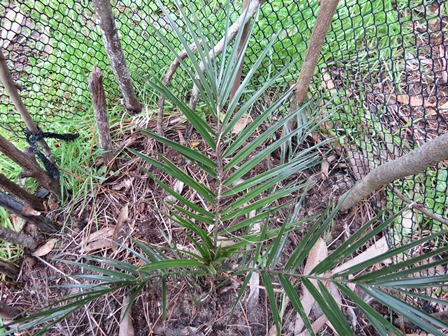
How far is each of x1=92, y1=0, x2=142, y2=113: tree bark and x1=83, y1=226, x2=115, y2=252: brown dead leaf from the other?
17.3 inches

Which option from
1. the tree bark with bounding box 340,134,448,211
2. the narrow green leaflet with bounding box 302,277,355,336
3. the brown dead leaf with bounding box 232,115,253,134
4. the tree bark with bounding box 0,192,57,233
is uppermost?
the tree bark with bounding box 340,134,448,211

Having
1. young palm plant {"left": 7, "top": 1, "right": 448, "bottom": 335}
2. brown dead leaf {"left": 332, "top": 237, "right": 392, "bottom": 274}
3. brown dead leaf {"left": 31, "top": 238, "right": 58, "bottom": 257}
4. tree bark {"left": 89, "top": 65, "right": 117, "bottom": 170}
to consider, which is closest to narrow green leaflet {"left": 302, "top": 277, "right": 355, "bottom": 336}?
young palm plant {"left": 7, "top": 1, "right": 448, "bottom": 335}

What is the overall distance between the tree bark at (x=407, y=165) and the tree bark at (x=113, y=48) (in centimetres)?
76

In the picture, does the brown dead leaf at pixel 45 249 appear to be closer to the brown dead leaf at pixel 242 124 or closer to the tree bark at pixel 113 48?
the tree bark at pixel 113 48

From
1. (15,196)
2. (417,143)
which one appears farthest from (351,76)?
(15,196)

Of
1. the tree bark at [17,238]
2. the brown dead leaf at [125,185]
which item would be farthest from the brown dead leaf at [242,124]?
the tree bark at [17,238]

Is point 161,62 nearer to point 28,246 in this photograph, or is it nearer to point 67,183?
point 67,183

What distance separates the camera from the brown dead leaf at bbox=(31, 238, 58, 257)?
1.12m

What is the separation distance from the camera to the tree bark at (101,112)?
95cm

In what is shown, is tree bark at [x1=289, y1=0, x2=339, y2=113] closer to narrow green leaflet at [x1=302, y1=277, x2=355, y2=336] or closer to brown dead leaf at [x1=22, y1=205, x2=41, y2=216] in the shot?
narrow green leaflet at [x1=302, y1=277, x2=355, y2=336]

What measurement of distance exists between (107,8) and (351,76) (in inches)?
33.5

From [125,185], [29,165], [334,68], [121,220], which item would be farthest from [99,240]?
[334,68]

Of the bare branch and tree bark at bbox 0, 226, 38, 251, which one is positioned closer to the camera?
tree bark at bbox 0, 226, 38, 251

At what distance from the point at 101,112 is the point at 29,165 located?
0.24 meters
